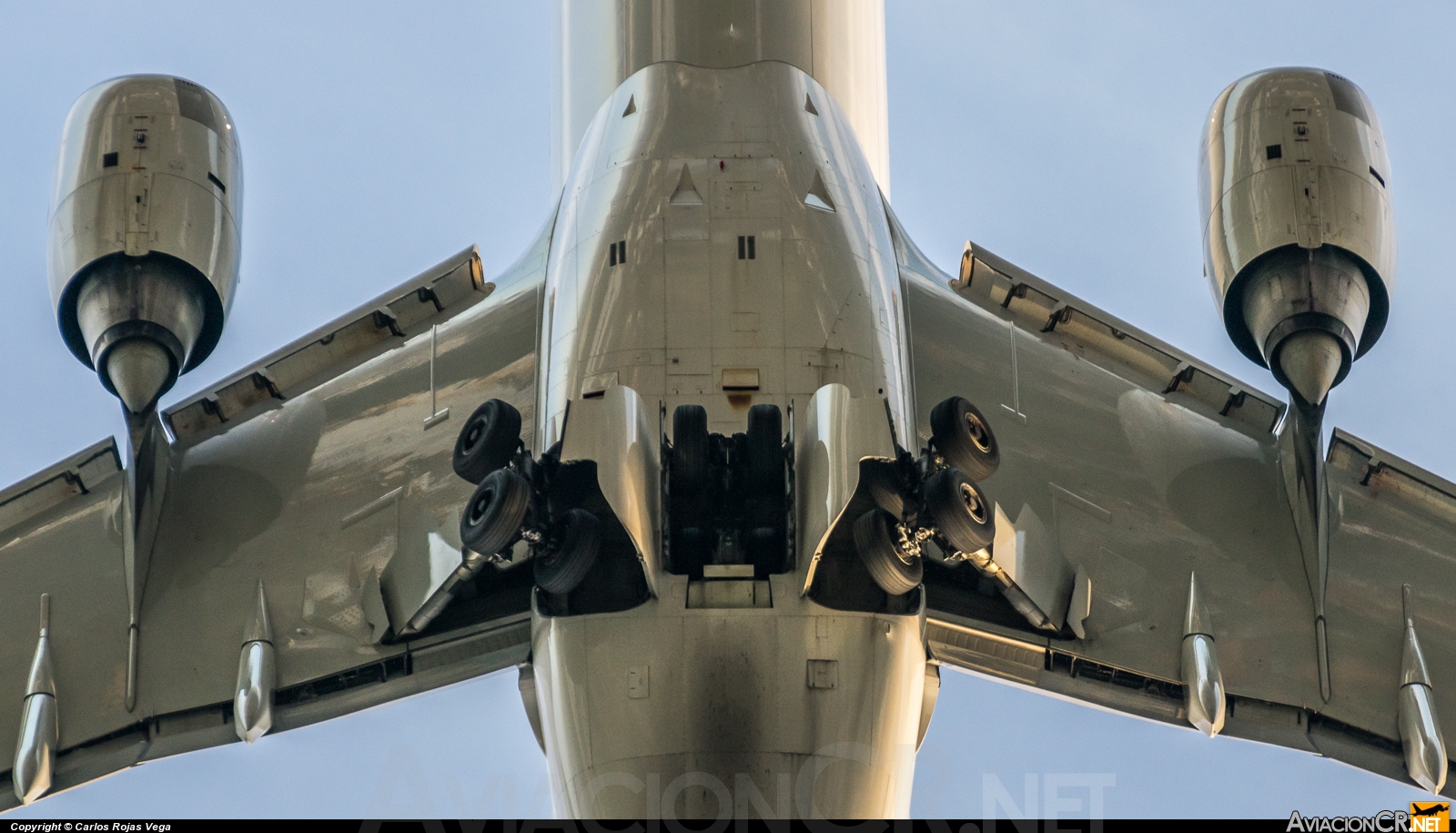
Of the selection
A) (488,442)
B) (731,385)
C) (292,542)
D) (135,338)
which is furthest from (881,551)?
(135,338)

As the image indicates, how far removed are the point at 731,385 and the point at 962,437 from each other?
195 centimetres

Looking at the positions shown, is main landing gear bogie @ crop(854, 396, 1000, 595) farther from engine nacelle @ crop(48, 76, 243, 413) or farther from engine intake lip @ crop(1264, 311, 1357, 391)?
engine nacelle @ crop(48, 76, 243, 413)

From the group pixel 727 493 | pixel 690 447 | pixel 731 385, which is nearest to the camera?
pixel 690 447

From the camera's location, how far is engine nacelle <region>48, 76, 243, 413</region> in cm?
2005

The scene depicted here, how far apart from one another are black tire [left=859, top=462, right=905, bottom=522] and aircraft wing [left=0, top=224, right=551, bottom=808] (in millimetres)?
3343

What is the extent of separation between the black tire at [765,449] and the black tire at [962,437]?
112 cm

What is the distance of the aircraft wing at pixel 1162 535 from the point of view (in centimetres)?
2042

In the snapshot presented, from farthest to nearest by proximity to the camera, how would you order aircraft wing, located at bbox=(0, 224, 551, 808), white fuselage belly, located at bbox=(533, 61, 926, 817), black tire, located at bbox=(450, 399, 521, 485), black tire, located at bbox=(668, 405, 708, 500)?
aircraft wing, located at bbox=(0, 224, 551, 808)
black tire, located at bbox=(668, 405, 708, 500)
black tire, located at bbox=(450, 399, 521, 485)
white fuselage belly, located at bbox=(533, 61, 926, 817)

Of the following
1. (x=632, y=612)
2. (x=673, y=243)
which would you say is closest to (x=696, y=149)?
(x=673, y=243)

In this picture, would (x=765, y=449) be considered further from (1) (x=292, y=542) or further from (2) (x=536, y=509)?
(1) (x=292, y=542)

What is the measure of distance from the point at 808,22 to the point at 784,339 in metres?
4.04

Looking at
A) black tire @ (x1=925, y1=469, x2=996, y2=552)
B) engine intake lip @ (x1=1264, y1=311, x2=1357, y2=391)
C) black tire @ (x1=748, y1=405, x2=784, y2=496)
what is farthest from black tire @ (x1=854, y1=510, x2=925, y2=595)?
engine intake lip @ (x1=1264, y1=311, x2=1357, y2=391)

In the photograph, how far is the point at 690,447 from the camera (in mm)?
18344

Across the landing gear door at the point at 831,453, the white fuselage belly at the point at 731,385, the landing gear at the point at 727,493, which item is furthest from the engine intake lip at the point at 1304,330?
the landing gear at the point at 727,493
